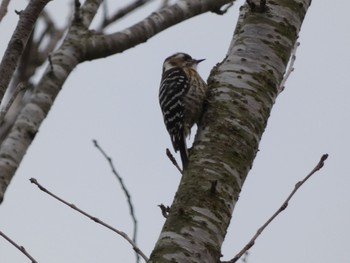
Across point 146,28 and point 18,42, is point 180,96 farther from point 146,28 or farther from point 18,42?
point 18,42

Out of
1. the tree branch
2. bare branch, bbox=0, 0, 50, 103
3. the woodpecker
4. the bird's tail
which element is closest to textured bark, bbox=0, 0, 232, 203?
the tree branch

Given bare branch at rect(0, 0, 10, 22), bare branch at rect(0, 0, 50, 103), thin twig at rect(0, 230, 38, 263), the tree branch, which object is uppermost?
the tree branch

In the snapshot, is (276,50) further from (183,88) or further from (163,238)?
(183,88)

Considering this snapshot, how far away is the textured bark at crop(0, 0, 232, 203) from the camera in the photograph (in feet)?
14.2

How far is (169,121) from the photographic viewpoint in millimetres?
5656

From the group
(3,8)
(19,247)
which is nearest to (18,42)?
(3,8)

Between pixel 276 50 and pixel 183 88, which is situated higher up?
pixel 183 88

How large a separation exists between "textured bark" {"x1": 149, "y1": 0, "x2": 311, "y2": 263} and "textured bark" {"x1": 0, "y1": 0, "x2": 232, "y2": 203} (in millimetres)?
1309

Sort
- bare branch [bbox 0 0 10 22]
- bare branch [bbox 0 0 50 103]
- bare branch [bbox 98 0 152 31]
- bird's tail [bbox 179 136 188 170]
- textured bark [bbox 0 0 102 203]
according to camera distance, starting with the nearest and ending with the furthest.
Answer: bare branch [bbox 0 0 50 103] → bare branch [bbox 0 0 10 22] → textured bark [bbox 0 0 102 203] → bird's tail [bbox 179 136 188 170] → bare branch [bbox 98 0 152 31]

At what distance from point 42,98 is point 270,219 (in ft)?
7.97

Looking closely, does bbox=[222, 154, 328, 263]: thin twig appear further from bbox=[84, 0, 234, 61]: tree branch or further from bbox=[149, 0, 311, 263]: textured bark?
bbox=[84, 0, 234, 61]: tree branch

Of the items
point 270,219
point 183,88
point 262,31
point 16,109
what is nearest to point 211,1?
point 183,88

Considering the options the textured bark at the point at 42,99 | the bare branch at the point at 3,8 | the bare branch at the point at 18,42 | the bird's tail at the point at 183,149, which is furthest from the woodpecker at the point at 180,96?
the bare branch at the point at 18,42

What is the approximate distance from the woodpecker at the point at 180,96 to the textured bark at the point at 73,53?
446mm
